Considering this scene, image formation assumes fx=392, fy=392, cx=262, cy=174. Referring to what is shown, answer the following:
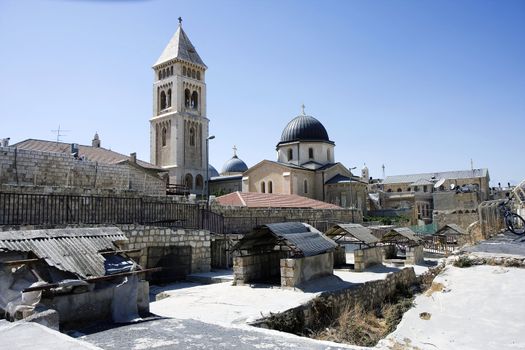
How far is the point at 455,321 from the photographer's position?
8.50 m

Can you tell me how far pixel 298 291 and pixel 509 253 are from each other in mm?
6088

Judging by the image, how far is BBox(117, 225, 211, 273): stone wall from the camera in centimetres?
1280

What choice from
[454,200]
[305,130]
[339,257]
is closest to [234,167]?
[305,130]

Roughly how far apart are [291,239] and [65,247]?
240 inches

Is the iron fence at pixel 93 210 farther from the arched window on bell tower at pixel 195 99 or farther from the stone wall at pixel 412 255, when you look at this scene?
the arched window on bell tower at pixel 195 99

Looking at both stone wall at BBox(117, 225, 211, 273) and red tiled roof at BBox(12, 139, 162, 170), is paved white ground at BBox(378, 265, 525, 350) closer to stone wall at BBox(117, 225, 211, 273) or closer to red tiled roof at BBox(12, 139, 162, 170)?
stone wall at BBox(117, 225, 211, 273)

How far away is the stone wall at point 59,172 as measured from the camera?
52.6 feet

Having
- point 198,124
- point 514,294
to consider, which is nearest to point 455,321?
point 514,294

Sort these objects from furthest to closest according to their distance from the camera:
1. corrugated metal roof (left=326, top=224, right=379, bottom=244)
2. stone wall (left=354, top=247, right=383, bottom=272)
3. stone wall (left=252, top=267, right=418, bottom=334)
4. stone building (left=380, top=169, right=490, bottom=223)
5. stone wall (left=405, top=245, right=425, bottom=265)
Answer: stone building (left=380, top=169, right=490, bottom=223)
stone wall (left=405, top=245, right=425, bottom=265)
corrugated metal roof (left=326, top=224, right=379, bottom=244)
stone wall (left=354, top=247, right=383, bottom=272)
stone wall (left=252, top=267, right=418, bottom=334)

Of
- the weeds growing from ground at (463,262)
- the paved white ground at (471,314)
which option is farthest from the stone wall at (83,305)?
the weeds growing from ground at (463,262)

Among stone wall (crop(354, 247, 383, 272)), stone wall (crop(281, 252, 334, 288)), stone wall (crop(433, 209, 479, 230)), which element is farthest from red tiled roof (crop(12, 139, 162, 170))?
stone wall (crop(433, 209, 479, 230))

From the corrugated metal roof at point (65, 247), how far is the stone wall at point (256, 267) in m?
4.77

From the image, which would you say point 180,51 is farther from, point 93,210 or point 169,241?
point 169,241

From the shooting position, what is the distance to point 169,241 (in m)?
13.9
